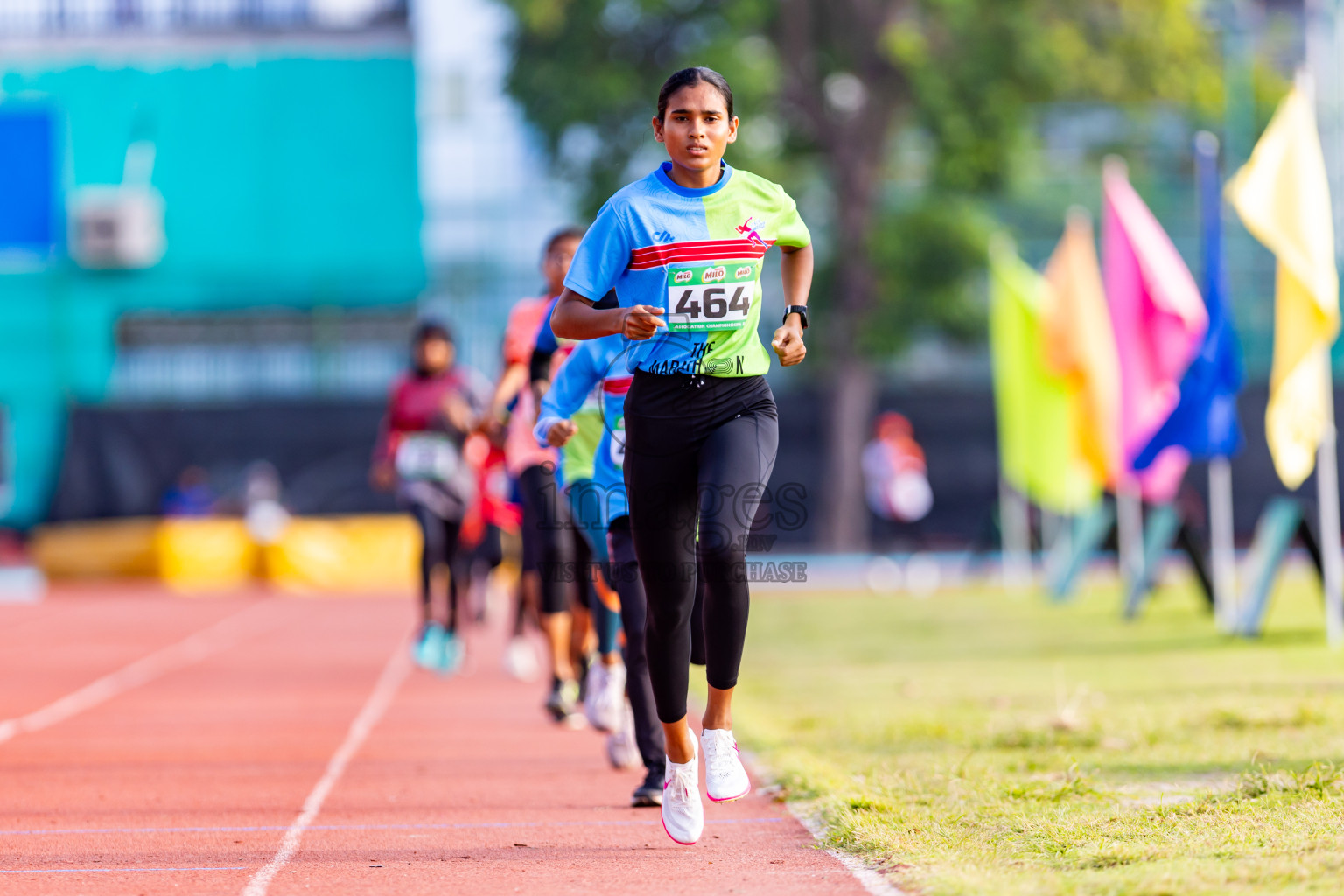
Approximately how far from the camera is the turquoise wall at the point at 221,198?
117ft

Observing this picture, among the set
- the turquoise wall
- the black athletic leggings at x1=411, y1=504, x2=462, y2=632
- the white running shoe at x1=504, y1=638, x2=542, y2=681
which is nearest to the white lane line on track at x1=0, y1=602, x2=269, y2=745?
the black athletic leggings at x1=411, y1=504, x2=462, y2=632

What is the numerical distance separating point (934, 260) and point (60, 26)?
20.5 metres

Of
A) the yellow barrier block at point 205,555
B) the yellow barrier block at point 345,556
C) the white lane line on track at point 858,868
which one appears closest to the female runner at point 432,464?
the white lane line on track at point 858,868

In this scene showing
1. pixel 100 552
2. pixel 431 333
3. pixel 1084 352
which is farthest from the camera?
pixel 100 552

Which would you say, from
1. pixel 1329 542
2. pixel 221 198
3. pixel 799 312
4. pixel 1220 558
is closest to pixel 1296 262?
pixel 1329 542

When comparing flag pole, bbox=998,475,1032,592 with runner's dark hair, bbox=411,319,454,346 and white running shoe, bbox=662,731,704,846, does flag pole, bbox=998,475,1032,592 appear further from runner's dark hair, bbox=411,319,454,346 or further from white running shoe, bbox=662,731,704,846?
white running shoe, bbox=662,731,704,846

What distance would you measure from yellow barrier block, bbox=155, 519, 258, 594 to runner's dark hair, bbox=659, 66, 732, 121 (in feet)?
69.3

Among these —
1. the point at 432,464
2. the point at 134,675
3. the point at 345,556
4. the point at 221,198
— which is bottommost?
the point at 345,556

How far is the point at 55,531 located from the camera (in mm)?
27422

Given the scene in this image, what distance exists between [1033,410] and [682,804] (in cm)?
1518

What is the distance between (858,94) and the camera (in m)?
29.0

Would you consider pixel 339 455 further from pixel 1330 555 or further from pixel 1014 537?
pixel 1330 555

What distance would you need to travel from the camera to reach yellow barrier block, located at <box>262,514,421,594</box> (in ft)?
83.0

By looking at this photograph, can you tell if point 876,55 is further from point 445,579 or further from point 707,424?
point 707,424
